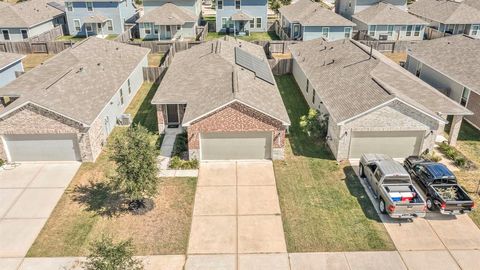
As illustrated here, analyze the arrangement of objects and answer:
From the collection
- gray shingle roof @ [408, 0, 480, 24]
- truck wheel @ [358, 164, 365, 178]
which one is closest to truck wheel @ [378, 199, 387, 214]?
truck wheel @ [358, 164, 365, 178]

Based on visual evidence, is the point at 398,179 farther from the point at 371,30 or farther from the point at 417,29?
the point at 417,29

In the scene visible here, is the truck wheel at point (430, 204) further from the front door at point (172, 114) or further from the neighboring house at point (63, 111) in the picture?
the neighboring house at point (63, 111)

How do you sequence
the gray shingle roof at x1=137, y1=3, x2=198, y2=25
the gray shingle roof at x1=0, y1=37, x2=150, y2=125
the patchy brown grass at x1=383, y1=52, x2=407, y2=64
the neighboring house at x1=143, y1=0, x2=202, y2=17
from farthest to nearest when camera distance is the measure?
the neighboring house at x1=143, y1=0, x2=202, y2=17
the gray shingle roof at x1=137, y1=3, x2=198, y2=25
the patchy brown grass at x1=383, y1=52, x2=407, y2=64
the gray shingle roof at x1=0, y1=37, x2=150, y2=125

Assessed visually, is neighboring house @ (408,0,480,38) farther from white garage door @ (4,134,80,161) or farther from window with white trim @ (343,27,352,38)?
white garage door @ (4,134,80,161)

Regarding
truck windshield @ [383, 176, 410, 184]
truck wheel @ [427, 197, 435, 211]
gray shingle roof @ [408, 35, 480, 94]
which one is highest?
gray shingle roof @ [408, 35, 480, 94]

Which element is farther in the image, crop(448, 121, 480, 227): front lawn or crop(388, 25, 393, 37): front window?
crop(388, 25, 393, 37): front window

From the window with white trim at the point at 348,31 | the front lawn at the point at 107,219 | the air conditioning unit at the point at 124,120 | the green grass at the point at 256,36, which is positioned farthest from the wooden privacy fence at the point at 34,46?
the window with white trim at the point at 348,31

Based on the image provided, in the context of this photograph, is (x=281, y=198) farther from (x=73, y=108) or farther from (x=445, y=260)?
(x=73, y=108)
